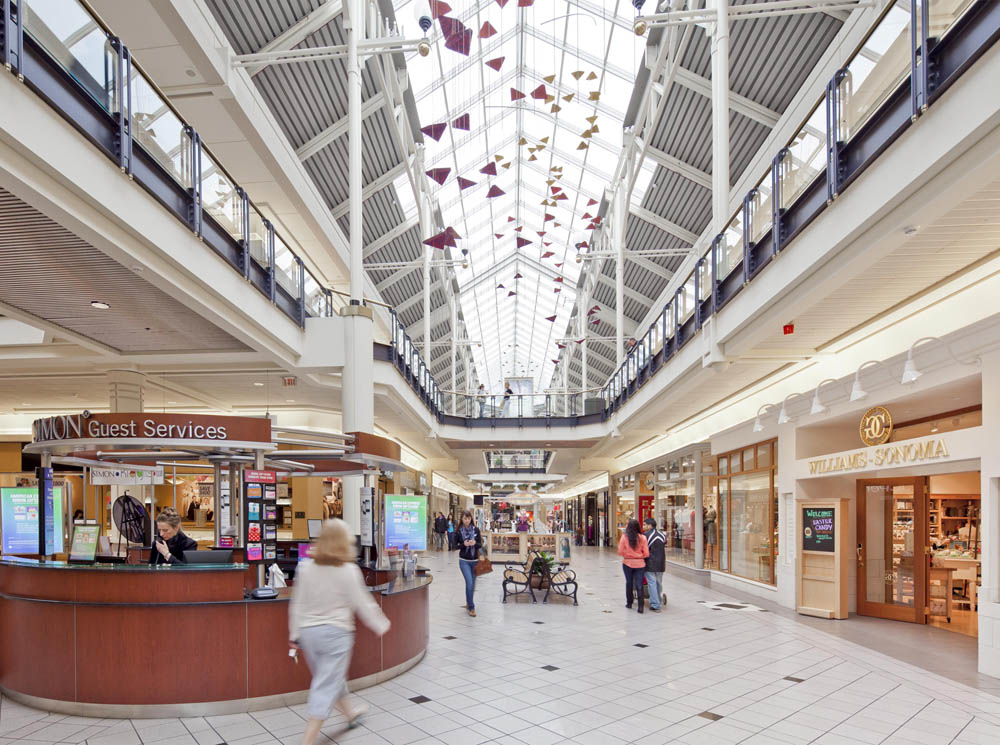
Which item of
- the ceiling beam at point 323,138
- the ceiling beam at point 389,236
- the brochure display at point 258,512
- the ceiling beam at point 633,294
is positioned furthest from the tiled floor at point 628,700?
the ceiling beam at point 633,294

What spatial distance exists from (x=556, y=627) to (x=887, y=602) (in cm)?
510

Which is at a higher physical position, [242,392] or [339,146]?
[339,146]

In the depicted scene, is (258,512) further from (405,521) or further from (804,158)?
(804,158)

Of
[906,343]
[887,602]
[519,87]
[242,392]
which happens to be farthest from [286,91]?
[887,602]

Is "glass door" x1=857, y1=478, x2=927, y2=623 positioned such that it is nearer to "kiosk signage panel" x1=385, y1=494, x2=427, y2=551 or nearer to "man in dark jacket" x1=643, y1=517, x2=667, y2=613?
"man in dark jacket" x1=643, y1=517, x2=667, y2=613

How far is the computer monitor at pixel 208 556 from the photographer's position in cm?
711

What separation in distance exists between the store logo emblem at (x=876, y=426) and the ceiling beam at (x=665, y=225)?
39.5ft

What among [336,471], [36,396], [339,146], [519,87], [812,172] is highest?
[519,87]

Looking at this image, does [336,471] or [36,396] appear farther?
[36,396]

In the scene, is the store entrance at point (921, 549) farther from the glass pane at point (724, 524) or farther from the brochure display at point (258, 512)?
the brochure display at point (258, 512)

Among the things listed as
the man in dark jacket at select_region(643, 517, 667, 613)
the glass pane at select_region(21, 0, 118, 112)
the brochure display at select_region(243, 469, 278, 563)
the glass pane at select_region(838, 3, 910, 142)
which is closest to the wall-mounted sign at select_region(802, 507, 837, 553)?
the man in dark jacket at select_region(643, 517, 667, 613)

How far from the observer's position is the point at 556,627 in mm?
9641

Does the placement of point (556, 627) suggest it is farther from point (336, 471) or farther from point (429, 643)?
point (336, 471)

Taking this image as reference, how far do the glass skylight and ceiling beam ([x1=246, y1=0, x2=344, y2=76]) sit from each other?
2228 mm
